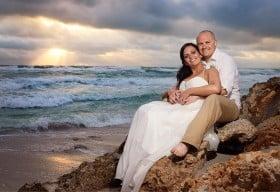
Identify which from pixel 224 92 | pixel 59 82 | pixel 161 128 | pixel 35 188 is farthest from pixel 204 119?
pixel 59 82

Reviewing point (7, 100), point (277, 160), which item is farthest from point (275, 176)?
point (7, 100)

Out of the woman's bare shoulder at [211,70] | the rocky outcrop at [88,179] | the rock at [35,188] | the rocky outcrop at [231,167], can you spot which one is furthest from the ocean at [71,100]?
the woman's bare shoulder at [211,70]

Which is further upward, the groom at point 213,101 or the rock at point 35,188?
the groom at point 213,101

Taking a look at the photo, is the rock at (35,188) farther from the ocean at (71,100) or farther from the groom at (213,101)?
the ocean at (71,100)

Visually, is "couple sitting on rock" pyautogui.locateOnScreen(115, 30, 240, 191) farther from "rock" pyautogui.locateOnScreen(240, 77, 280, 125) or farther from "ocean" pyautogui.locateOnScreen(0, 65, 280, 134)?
"ocean" pyautogui.locateOnScreen(0, 65, 280, 134)

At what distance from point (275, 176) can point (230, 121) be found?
1779 mm

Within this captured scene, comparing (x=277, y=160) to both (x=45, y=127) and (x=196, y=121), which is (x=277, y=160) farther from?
(x=45, y=127)

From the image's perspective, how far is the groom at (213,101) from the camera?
203 inches

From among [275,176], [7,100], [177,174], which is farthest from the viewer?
[7,100]

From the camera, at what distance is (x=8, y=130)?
527 inches

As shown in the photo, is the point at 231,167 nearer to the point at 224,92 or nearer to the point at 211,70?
the point at 224,92

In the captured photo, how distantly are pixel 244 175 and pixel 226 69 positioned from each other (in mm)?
1906

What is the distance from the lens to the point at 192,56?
5770 mm

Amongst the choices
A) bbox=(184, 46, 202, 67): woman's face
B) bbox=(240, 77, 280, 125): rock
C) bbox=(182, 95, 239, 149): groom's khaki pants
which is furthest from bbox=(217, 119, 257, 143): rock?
bbox=(240, 77, 280, 125): rock
